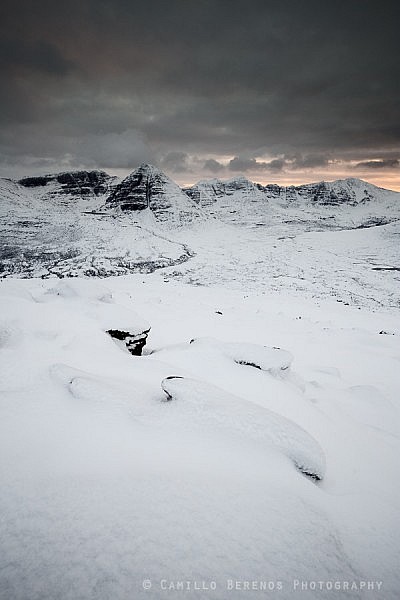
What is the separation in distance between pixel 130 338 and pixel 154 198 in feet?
426

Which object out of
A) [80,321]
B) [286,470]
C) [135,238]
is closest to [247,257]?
[135,238]

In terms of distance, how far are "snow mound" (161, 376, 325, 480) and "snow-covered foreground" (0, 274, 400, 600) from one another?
0.02 m

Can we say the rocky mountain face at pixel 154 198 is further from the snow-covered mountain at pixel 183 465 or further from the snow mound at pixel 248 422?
the snow mound at pixel 248 422

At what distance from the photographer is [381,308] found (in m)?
20.4

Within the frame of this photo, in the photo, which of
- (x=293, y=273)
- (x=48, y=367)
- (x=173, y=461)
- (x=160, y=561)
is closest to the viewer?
(x=160, y=561)

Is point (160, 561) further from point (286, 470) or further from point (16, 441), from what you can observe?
point (16, 441)

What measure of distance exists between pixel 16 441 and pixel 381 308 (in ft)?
77.1

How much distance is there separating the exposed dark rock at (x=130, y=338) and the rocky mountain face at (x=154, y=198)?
98.6 meters

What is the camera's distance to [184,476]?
277cm

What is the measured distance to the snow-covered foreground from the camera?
1.90 meters

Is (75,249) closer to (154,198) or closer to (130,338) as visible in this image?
(130,338)

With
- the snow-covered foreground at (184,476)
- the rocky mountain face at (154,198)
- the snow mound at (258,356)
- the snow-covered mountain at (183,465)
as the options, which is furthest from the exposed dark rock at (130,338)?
the rocky mountain face at (154,198)

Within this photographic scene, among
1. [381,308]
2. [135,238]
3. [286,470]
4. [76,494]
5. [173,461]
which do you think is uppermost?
[135,238]

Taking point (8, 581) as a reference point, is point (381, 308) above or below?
below
